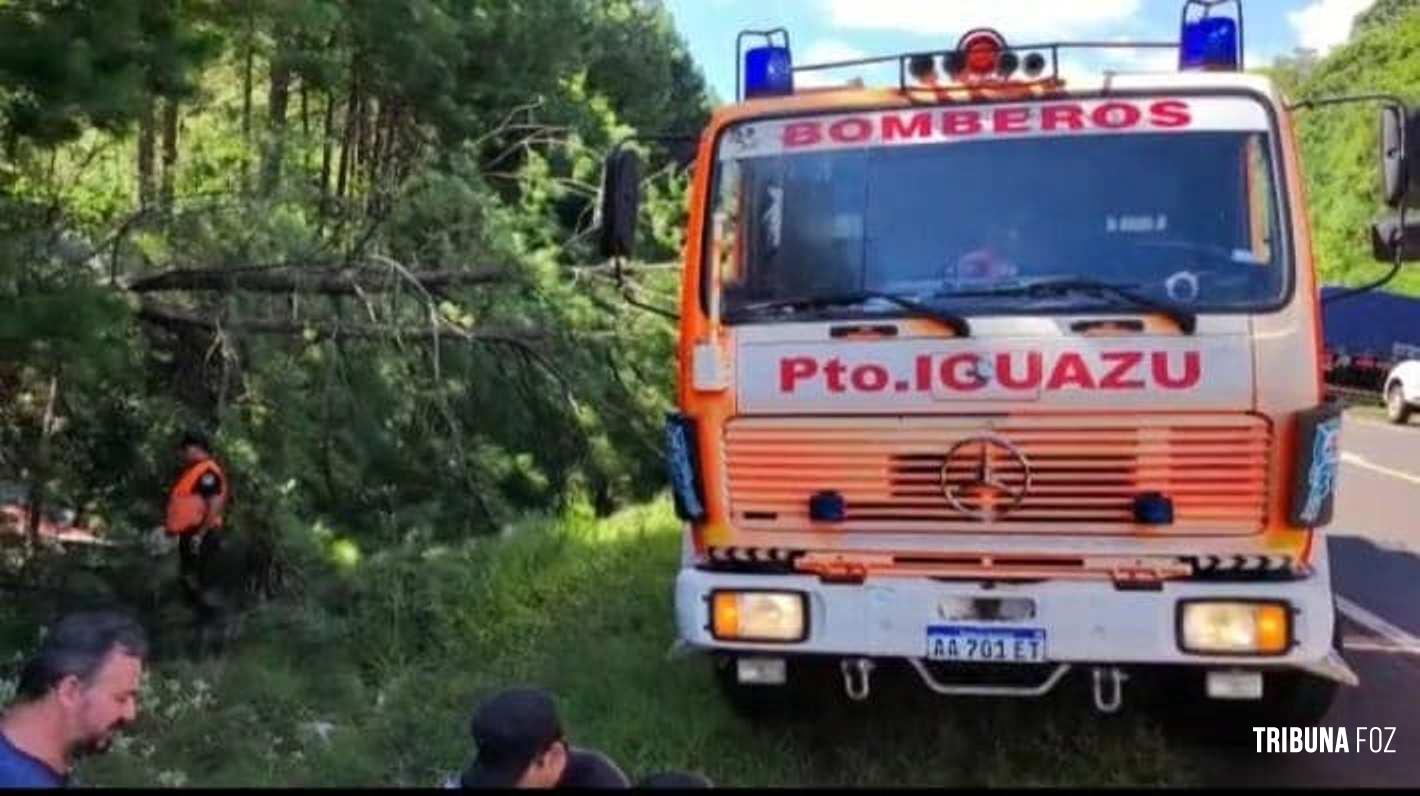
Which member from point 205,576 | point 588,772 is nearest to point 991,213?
point 588,772

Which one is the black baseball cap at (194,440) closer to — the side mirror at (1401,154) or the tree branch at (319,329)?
the tree branch at (319,329)

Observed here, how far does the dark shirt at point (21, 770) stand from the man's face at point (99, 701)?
0.08 metres

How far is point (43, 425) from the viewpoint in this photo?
9195 millimetres

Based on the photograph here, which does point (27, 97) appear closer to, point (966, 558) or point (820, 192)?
point (820, 192)

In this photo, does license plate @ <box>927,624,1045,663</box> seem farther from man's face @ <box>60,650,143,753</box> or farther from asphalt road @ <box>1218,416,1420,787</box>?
man's face @ <box>60,650,143,753</box>

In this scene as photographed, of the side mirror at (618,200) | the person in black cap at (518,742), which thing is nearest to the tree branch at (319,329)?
the side mirror at (618,200)

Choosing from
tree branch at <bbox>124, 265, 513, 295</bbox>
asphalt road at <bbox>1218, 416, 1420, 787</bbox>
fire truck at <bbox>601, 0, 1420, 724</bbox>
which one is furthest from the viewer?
tree branch at <bbox>124, 265, 513, 295</bbox>

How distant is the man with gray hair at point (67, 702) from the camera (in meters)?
2.88

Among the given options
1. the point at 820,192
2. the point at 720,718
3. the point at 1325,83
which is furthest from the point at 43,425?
the point at 1325,83

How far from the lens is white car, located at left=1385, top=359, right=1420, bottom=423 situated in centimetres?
2139

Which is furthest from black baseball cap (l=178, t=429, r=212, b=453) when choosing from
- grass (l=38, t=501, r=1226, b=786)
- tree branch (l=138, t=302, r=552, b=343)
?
grass (l=38, t=501, r=1226, b=786)

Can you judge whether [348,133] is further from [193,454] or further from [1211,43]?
[1211,43]

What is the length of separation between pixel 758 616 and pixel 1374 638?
391 centimetres

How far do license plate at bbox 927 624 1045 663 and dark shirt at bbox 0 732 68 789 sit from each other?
7.83 feet
